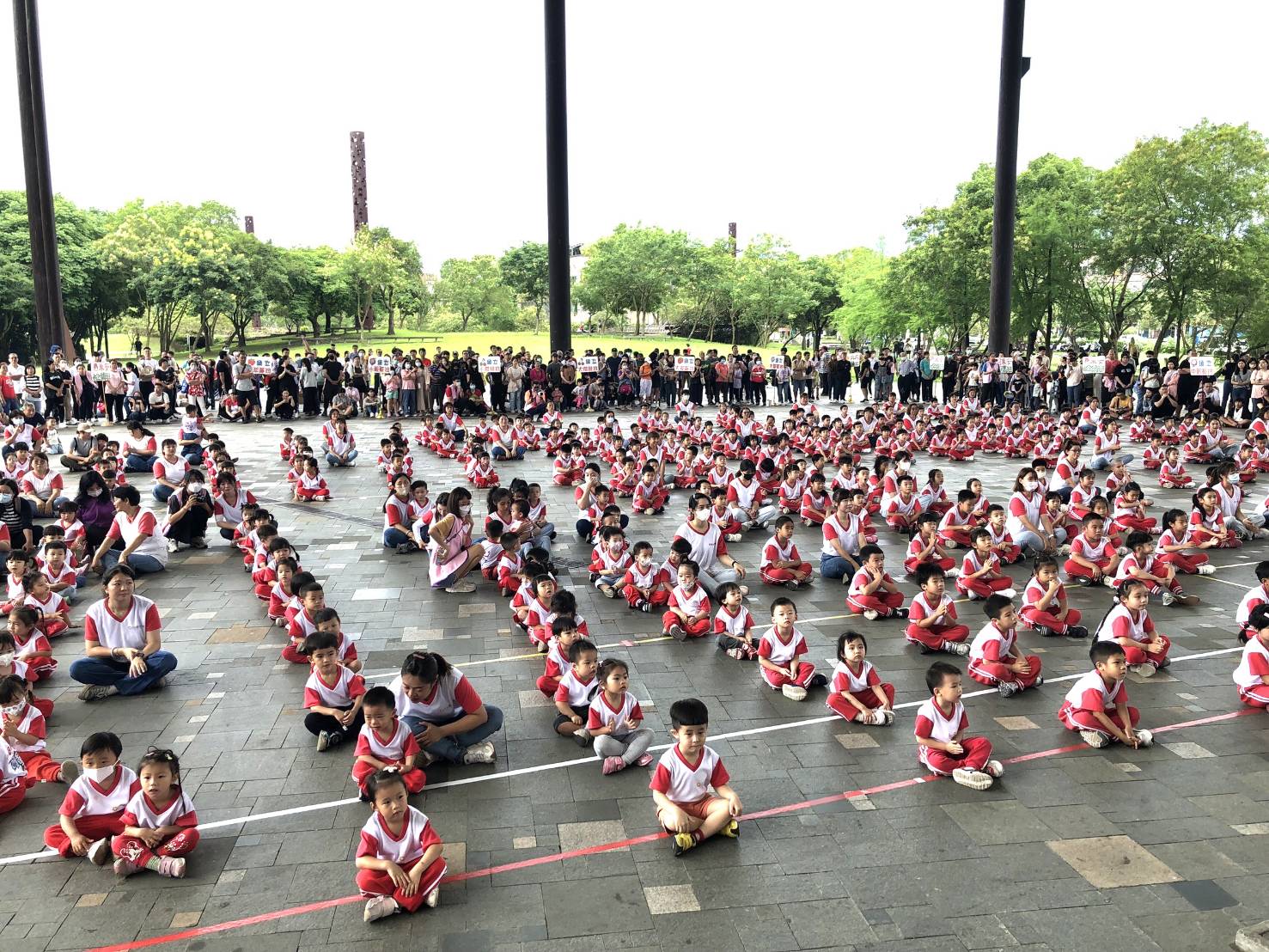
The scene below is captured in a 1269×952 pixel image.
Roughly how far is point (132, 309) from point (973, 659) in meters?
38.2

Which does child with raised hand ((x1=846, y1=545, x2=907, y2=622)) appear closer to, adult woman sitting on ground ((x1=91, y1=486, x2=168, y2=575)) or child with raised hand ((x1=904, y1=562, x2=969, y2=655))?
child with raised hand ((x1=904, y1=562, x2=969, y2=655))

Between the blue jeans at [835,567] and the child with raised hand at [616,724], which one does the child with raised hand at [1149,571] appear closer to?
the blue jeans at [835,567]

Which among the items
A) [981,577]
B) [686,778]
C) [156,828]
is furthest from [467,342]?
[686,778]

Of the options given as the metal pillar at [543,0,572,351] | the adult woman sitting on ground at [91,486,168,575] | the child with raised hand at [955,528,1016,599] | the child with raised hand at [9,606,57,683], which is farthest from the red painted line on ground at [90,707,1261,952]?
A: the metal pillar at [543,0,572,351]

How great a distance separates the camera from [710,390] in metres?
25.1

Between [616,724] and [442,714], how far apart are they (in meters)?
0.98

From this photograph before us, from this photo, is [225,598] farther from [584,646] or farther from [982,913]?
[982,913]

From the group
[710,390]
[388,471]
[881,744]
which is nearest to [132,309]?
[710,390]

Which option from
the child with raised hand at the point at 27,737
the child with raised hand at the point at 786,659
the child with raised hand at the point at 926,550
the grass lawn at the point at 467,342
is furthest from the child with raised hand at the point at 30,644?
the grass lawn at the point at 467,342

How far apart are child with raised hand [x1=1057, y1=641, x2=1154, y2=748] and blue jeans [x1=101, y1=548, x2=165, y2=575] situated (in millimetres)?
8172

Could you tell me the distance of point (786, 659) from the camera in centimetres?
628

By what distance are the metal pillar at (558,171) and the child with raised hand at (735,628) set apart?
1755 cm

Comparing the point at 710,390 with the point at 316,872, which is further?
the point at 710,390

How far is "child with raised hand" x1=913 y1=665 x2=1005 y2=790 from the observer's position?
493cm
